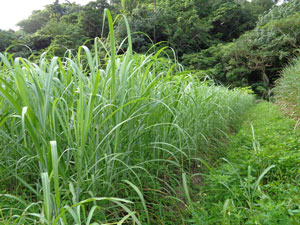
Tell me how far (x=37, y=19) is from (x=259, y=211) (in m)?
29.2

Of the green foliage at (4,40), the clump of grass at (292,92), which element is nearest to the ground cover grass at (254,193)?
the clump of grass at (292,92)

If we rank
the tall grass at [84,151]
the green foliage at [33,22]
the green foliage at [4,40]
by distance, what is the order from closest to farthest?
the tall grass at [84,151]
the green foliage at [4,40]
the green foliage at [33,22]

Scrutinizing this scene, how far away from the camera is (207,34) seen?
18.2 meters

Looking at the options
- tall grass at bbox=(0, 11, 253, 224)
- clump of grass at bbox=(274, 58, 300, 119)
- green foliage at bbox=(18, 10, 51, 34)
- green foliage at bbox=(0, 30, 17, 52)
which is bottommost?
clump of grass at bbox=(274, 58, 300, 119)

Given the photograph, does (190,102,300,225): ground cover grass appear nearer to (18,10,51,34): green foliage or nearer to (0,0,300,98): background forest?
(0,0,300,98): background forest

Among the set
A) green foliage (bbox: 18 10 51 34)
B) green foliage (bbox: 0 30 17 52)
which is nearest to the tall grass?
green foliage (bbox: 0 30 17 52)

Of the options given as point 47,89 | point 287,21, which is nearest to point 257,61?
point 287,21

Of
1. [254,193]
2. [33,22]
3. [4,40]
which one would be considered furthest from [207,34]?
[33,22]

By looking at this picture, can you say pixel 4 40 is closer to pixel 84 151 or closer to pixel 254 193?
pixel 84 151

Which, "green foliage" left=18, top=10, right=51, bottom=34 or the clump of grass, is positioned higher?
"green foliage" left=18, top=10, right=51, bottom=34

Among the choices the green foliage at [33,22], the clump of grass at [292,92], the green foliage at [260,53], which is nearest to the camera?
the clump of grass at [292,92]

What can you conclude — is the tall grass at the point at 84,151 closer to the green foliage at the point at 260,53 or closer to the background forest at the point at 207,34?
the background forest at the point at 207,34

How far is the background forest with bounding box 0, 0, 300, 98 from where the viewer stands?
513 inches

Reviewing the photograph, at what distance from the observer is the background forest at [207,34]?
13031 millimetres
